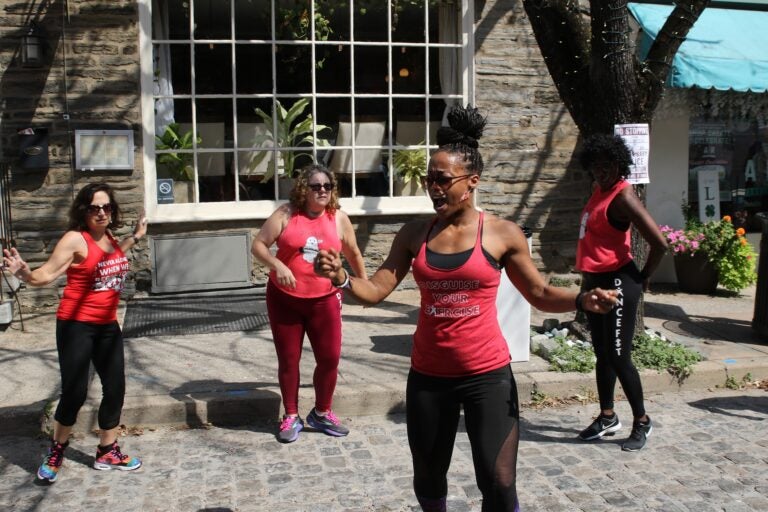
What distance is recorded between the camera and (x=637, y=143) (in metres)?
6.68

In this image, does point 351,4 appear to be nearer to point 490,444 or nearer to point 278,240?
point 278,240

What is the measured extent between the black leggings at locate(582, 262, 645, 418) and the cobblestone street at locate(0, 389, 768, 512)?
1.39 feet

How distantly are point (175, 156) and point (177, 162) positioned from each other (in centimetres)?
7

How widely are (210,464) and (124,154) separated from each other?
450cm

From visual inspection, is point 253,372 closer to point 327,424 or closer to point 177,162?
point 327,424

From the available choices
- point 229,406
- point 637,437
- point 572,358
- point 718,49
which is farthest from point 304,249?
point 718,49

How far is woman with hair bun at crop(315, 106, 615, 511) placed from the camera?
11.0 ft

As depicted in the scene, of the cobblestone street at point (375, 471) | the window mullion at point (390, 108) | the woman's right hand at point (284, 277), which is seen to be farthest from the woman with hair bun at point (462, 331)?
the window mullion at point (390, 108)

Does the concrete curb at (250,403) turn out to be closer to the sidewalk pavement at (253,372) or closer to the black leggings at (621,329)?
the sidewalk pavement at (253,372)

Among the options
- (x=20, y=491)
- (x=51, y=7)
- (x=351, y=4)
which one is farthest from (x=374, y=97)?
(x=20, y=491)

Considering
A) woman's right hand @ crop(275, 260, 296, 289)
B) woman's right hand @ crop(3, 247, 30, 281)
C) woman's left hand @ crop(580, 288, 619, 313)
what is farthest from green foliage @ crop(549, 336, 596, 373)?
woman's right hand @ crop(3, 247, 30, 281)

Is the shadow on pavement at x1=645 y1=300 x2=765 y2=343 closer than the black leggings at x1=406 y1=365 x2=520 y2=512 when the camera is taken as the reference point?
No

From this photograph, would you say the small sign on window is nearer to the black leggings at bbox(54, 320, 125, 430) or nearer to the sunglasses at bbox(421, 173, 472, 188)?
the black leggings at bbox(54, 320, 125, 430)

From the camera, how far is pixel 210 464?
5000 millimetres
